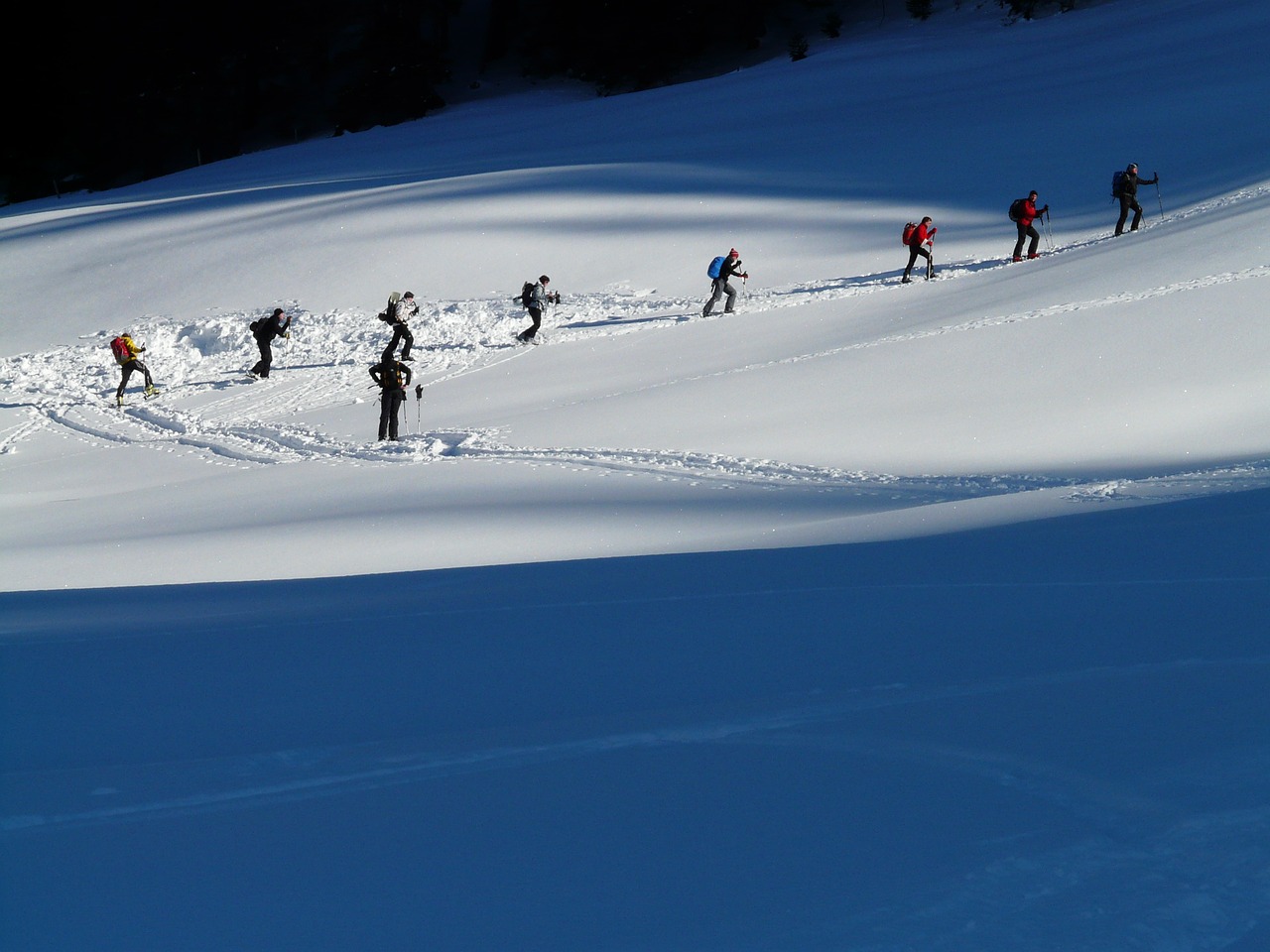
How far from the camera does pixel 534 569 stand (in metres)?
7.57

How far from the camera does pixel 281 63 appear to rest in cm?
5797

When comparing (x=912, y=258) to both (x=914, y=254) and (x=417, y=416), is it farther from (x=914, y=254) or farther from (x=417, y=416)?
(x=417, y=416)

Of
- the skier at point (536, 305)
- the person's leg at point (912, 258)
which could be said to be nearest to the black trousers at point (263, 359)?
the skier at point (536, 305)

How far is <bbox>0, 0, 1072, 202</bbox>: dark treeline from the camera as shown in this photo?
50344 mm

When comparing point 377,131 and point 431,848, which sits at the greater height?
point 377,131

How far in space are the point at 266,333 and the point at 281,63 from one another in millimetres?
42546

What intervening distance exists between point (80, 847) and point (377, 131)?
46.6 meters

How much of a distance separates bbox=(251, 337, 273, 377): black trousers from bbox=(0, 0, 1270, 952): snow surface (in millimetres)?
755

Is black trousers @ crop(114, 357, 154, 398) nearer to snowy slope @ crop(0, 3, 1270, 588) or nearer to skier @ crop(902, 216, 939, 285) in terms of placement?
snowy slope @ crop(0, 3, 1270, 588)

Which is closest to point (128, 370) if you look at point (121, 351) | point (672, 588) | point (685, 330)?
point (121, 351)

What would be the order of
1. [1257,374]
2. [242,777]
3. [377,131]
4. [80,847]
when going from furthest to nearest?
[377,131] < [1257,374] < [242,777] < [80,847]

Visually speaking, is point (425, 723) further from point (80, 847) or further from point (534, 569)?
point (534, 569)

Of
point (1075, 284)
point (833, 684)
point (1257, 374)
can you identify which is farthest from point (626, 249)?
point (833, 684)

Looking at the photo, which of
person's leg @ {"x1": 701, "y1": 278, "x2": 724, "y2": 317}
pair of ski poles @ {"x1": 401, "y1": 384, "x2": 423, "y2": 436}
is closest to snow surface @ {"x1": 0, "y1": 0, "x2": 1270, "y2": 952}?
pair of ski poles @ {"x1": 401, "y1": 384, "x2": 423, "y2": 436}
